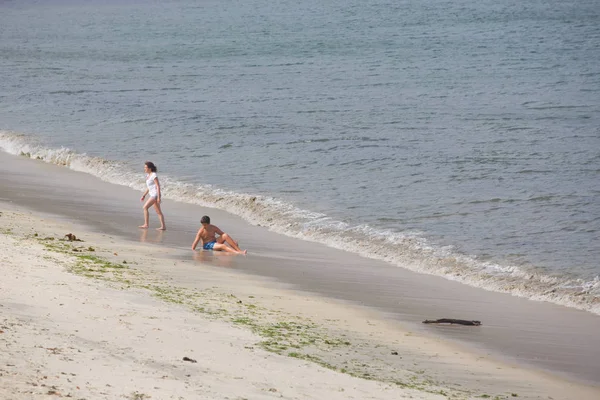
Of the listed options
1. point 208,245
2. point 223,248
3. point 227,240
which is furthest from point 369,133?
point 223,248

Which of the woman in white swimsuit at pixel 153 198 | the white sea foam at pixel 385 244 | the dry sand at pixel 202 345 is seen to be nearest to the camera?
the dry sand at pixel 202 345

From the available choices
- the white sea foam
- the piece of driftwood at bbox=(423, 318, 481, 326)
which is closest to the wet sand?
the piece of driftwood at bbox=(423, 318, 481, 326)

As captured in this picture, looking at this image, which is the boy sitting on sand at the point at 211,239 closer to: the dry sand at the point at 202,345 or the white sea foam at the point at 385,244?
the white sea foam at the point at 385,244

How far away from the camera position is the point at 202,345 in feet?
29.1

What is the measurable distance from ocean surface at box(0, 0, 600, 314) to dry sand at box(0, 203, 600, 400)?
13.7 ft

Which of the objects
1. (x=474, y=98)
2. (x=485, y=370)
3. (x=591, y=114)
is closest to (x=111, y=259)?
(x=485, y=370)

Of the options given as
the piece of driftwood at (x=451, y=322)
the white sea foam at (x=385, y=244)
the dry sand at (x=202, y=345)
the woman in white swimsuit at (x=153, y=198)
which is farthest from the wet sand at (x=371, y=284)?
the dry sand at (x=202, y=345)

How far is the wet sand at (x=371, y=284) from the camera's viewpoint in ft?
36.0

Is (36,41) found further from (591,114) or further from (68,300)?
(68,300)

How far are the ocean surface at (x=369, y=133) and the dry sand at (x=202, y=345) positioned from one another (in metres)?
4.18

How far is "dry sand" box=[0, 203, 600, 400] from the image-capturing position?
7.41 metres

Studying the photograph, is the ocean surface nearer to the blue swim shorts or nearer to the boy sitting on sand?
the boy sitting on sand

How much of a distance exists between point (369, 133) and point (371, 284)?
667 inches

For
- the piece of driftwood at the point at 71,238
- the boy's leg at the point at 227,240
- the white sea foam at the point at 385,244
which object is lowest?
the piece of driftwood at the point at 71,238
